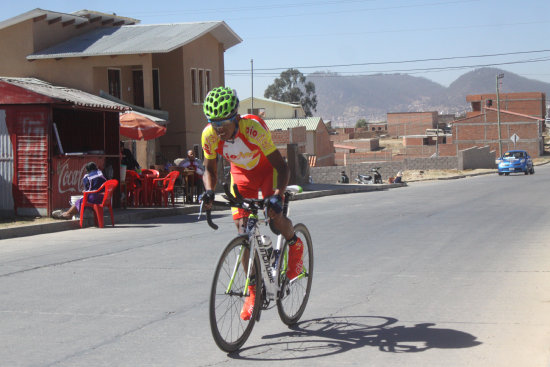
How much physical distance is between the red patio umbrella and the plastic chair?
1.43 m

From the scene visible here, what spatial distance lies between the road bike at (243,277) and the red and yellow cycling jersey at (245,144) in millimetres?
389

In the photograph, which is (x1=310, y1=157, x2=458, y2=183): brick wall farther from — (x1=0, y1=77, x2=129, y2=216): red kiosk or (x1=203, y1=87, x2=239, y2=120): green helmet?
(x1=203, y1=87, x2=239, y2=120): green helmet

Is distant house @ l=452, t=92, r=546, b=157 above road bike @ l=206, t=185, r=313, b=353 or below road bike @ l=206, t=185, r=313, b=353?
above

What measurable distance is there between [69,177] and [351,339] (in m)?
13.5

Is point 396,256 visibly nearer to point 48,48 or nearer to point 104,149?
point 104,149

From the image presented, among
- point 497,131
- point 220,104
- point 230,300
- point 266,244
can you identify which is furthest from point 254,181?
point 497,131

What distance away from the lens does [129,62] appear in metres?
29.8

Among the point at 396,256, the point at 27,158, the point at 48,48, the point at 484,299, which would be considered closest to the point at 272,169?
the point at 484,299

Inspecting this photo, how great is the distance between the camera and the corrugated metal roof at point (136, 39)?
29156 mm

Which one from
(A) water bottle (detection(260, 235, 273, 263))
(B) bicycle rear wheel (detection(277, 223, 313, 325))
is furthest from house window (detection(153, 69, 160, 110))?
(A) water bottle (detection(260, 235, 273, 263))

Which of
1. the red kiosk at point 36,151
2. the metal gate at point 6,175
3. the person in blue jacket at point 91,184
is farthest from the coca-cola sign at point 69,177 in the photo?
the person in blue jacket at point 91,184

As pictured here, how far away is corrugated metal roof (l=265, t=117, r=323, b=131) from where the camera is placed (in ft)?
255

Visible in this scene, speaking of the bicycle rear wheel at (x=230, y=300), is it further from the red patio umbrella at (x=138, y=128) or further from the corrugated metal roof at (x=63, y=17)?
the corrugated metal roof at (x=63, y=17)

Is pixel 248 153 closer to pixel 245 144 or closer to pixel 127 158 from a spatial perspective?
pixel 245 144
